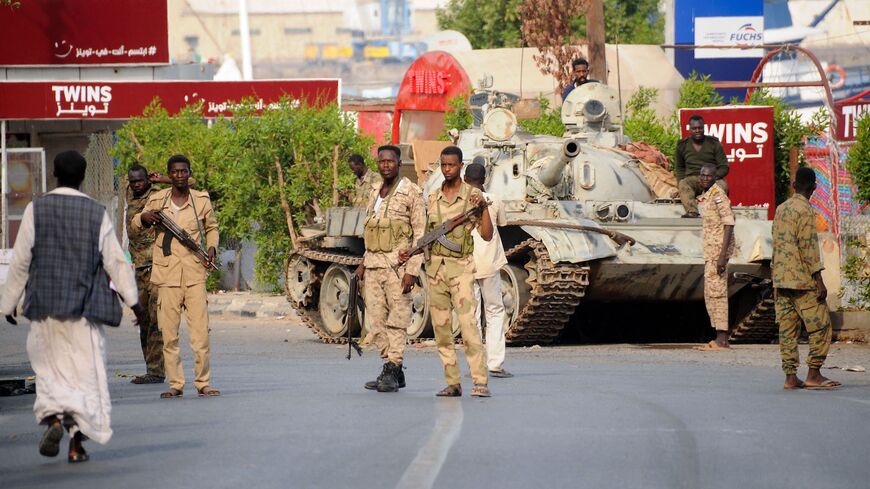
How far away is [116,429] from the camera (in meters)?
9.68

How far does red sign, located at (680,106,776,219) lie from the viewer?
892 inches

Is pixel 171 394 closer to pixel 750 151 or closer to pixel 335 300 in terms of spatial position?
pixel 335 300

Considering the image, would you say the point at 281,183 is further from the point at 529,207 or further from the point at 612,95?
the point at 529,207

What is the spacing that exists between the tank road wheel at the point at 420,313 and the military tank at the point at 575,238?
2 centimetres

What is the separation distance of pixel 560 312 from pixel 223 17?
108 metres

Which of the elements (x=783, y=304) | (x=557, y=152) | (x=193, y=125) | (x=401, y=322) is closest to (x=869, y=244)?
(x=557, y=152)

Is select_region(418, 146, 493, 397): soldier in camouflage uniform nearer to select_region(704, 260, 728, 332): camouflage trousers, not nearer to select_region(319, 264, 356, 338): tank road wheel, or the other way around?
select_region(704, 260, 728, 332): camouflage trousers

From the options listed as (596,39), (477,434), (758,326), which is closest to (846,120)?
(596,39)

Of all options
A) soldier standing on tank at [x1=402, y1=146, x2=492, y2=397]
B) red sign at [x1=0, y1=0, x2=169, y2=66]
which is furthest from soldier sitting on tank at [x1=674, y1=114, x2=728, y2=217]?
red sign at [x1=0, y1=0, x2=169, y2=66]

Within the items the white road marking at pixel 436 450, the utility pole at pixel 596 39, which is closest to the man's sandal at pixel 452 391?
the white road marking at pixel 436 450

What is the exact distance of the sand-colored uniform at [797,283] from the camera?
1193cm

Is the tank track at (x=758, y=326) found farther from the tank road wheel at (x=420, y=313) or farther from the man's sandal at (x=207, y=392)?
the man's sandal at (x=207, y=392)

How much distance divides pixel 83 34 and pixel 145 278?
87.1 feet

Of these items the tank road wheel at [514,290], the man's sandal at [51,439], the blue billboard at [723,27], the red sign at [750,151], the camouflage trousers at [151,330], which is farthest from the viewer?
the blue billboard at [723,27]
